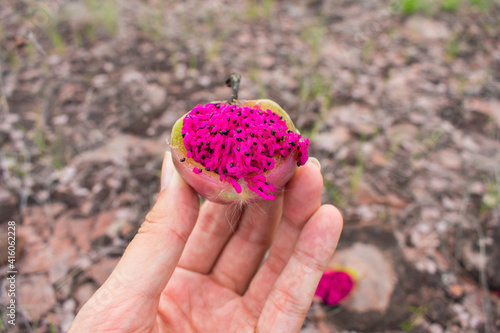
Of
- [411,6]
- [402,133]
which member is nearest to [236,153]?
[402,133]

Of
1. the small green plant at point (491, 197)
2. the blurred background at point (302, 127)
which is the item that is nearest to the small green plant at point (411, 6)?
the blurred background at point (302, 127)

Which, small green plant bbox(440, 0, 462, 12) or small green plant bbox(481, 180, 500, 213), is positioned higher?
small green plant bbox(440, 0, 462, 12)

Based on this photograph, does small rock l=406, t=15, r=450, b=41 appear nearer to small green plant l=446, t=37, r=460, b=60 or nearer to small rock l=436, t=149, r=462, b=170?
small green plant l=446, t=37, r=460, b=60

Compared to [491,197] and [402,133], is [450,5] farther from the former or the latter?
[491,197]

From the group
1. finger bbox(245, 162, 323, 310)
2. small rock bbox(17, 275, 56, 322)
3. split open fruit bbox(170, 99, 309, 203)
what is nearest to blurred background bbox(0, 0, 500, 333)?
small rock bbox(17, 275, 56, 322)

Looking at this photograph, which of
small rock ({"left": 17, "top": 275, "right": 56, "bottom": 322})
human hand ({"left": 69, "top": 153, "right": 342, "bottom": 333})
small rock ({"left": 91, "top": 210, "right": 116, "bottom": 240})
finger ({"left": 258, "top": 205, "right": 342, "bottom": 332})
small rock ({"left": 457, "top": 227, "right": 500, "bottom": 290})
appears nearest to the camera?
human hand ({"left": 69, "top": 153, "right": 342, "bottom": 333})

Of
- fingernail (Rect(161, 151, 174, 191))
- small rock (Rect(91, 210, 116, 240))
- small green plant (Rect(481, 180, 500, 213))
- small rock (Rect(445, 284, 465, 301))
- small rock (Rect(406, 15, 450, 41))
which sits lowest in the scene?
small rock (Rect(445, 284, 465, 301))

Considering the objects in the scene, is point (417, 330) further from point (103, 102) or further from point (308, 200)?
point (103, 102)

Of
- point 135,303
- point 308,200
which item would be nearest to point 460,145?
point 308,200
